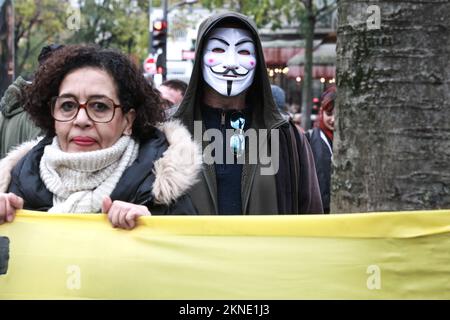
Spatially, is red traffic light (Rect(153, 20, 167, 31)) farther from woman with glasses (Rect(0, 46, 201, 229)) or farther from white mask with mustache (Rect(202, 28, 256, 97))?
woman with glasses (Rect(0, 46, 201, 229))

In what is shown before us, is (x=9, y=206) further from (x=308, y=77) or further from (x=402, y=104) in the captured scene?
(x=308, y=77)

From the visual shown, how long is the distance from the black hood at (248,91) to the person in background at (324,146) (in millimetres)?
1831

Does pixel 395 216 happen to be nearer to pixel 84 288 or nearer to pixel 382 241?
pixel 382 241

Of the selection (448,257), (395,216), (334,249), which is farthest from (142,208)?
(448,257)

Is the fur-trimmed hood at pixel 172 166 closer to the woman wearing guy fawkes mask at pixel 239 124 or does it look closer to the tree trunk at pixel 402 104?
the woman wearing guy fawkes mask at pixel 239 124

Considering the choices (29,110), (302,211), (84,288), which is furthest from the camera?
(302,211)

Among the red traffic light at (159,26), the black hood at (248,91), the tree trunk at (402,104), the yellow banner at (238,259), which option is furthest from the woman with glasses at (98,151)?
the red traffic light at (159,26)

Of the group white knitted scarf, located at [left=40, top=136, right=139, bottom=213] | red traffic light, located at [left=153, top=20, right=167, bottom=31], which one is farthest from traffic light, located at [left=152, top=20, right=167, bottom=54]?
white knitted scarf, located at [left=40, top=136, right=139, bottom=213]

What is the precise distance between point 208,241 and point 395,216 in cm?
62

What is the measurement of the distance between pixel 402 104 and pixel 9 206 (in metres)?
1.52

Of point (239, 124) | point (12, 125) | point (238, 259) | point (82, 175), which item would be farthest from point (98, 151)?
point (12, 125)

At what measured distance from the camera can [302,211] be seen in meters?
3.70

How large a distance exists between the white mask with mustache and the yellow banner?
113cm

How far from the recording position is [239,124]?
369cm
